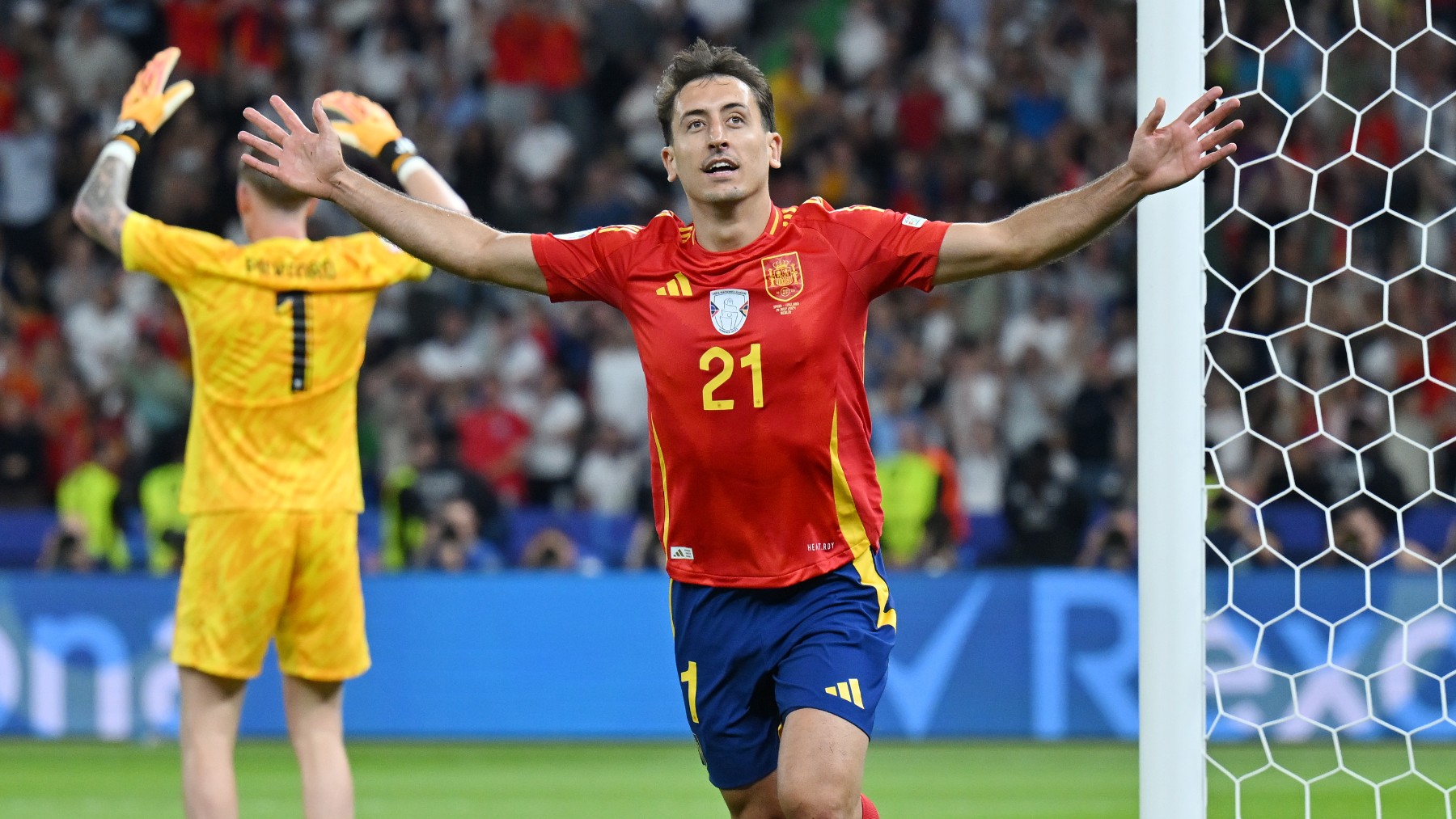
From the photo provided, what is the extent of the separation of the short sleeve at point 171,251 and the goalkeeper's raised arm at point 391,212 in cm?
119

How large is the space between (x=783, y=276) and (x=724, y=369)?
11.0 inches

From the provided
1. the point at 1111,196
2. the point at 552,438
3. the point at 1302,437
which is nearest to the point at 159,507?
the point at 552,438

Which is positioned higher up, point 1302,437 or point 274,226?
point 274,226

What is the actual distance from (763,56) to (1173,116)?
12227mm

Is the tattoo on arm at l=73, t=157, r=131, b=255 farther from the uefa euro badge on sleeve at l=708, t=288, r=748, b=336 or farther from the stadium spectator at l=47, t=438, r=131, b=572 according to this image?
the stadium spectator at l=47, t=438, r=131, b=572

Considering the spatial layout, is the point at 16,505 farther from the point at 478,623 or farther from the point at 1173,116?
the point at 1173,116

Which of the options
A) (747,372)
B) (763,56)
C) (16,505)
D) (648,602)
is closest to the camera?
(747,372)

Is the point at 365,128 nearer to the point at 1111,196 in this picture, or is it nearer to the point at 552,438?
Result: the point at 1111,196

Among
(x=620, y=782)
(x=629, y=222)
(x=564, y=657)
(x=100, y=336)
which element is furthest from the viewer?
(x=629, y=222)

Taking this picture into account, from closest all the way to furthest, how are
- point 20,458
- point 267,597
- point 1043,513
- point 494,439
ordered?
point 267,597 → point 1043,513 → point 20,458 → point 494,439

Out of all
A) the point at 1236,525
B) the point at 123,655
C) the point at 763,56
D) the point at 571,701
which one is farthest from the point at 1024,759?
the point at 763,56

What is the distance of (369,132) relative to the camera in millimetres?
5973

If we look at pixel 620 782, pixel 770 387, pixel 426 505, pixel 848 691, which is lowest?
pixel 620 782

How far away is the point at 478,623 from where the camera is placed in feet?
35.0
